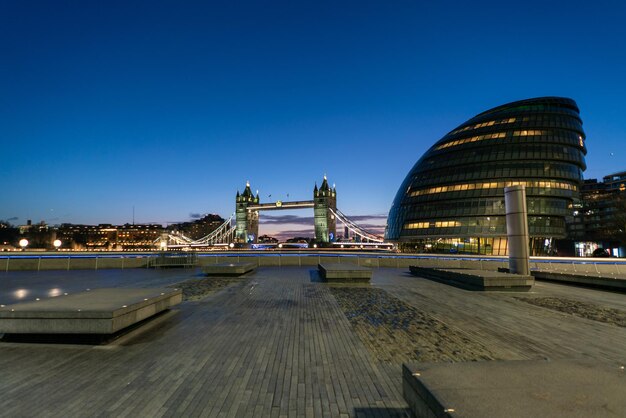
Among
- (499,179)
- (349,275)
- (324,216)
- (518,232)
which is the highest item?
(499,179)

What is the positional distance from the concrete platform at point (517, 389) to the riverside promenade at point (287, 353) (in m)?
0.88

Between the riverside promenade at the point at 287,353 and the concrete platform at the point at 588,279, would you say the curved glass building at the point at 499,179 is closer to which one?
the concrete platform at the point at 588,279

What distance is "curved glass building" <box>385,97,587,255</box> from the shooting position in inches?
2339

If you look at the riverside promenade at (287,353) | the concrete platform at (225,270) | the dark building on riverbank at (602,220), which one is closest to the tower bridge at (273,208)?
the dark building on riverbank at (602,220)

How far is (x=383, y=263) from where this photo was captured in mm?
29562

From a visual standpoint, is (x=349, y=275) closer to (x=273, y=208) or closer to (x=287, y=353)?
(x=287, y=353)

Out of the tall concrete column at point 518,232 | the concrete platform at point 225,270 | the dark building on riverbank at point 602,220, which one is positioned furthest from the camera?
the dark building on riverbank at point 602,220

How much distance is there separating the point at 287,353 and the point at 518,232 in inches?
607

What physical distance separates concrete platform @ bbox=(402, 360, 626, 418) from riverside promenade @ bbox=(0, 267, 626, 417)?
88cm

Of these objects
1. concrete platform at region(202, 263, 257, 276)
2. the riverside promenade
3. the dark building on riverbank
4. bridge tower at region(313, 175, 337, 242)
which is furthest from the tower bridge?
the riverside promenade

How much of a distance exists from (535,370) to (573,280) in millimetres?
17540

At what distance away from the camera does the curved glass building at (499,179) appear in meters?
59.4

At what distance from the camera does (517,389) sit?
3.59m

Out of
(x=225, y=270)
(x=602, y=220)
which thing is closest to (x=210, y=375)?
(x=225, y=270)
